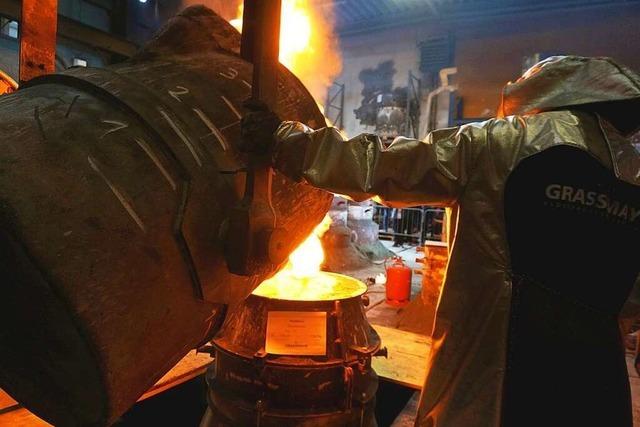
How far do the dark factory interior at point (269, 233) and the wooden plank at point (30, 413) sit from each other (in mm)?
19

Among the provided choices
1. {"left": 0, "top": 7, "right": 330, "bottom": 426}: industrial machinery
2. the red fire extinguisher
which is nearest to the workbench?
{"left": 0, "top": 7, "right": 330, "bottom": 426}: industrial machinery

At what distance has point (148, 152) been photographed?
107 cm

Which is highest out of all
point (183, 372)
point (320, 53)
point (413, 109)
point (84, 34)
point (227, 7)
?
point (320, 53)

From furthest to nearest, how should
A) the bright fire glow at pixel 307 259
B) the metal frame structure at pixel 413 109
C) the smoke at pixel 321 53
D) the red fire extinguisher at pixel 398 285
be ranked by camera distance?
the metal frame structure at pixel 413 109, the smoke at pixel 321 53, the red fire extinguisher at pixel 398 285, the bright fire glow at pixel 307 259

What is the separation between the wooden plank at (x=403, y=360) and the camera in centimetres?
322

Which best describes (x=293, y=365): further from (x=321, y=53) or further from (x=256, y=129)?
(x=321, y=53)

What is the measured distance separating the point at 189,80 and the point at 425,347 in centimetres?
336

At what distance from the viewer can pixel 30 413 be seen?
251 cm

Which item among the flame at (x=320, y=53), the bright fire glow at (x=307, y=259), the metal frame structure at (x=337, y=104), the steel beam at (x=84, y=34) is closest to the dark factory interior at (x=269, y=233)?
the bright fire glow at (x=307, y=259)

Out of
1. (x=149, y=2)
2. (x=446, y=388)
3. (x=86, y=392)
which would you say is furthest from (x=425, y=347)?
(x=149, y=2)

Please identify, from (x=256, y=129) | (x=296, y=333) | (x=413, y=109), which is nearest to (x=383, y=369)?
(x=296, y=333)

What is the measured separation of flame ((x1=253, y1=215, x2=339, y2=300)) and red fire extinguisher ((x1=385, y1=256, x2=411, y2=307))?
9.69ft

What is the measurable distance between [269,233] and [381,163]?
1.46 ft

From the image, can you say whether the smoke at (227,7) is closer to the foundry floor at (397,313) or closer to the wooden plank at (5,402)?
the foundry floor at (397,313)
